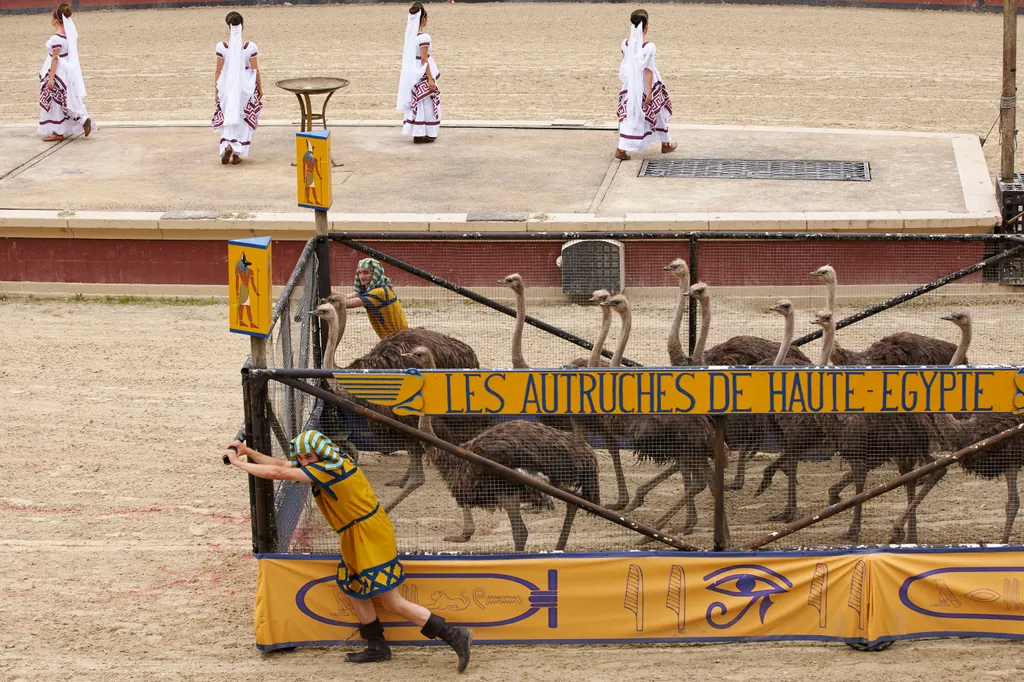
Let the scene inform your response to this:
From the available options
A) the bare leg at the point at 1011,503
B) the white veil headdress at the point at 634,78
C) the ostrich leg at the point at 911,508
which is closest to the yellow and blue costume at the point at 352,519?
the ostrich leg at the point at 911,508

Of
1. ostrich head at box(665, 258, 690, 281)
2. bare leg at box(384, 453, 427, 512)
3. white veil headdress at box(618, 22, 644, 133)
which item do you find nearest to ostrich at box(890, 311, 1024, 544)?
ostrich head at box(665, 258, 690, 281)

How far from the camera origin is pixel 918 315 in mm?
13227

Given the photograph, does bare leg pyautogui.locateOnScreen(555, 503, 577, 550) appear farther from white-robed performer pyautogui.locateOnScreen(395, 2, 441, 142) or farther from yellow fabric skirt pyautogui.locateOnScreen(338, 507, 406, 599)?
white-robed performer pyautogui.locateOnScreen(395, 2, 441, 142)

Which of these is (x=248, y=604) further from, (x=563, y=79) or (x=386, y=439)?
(x=563, y=79)

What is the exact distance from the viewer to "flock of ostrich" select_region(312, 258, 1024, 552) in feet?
28.5

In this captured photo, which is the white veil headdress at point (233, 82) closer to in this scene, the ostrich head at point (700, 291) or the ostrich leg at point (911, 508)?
the ostrich head at point (700, 291)

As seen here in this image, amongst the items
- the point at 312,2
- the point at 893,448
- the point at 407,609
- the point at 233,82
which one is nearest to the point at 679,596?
the point at 407,609

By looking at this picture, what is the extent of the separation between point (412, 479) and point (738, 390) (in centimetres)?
268

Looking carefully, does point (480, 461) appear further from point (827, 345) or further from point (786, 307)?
point (786, 307)

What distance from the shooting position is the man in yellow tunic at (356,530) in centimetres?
777

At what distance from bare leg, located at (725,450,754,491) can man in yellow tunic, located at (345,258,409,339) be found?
2.76 meters

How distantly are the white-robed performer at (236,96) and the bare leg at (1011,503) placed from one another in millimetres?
11195

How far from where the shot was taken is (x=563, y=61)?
79.4 feet

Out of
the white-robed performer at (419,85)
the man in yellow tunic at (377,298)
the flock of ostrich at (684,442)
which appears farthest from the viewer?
the white-robed performer at (419,85)
